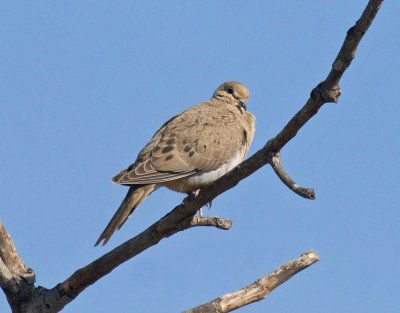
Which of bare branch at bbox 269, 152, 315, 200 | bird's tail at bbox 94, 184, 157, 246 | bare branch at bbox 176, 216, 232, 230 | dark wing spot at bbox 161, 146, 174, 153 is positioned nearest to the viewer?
bare branch at bbox 269, 152, 315, 200

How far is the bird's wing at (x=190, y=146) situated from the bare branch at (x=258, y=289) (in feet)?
5.04

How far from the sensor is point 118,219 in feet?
19.9

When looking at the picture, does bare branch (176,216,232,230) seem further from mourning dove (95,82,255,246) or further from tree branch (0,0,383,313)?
mourning dove (95,82,255,246)

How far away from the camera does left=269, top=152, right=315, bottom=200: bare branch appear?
4.86 metres

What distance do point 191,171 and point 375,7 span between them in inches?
110

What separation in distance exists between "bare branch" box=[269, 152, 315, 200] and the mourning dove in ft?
5.15

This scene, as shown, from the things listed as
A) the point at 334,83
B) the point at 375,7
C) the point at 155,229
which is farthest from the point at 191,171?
the point at 375,7

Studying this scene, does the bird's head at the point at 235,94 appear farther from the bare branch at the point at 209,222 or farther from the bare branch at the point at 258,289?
the bare branch at the point at 258,289

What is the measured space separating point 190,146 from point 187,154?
0.35 feet

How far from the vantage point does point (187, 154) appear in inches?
269

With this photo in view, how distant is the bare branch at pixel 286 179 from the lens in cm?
486

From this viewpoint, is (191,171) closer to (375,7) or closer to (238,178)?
(238,178)

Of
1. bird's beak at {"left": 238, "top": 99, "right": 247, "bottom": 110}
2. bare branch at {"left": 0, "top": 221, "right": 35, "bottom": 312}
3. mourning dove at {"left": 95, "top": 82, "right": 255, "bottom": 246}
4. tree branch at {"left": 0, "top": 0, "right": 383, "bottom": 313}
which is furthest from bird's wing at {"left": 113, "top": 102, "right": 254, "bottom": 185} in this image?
bare branch at {"left": 0, "top": 221, "right": 35, "bottom": 312}

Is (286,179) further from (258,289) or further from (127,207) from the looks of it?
(127,207)
